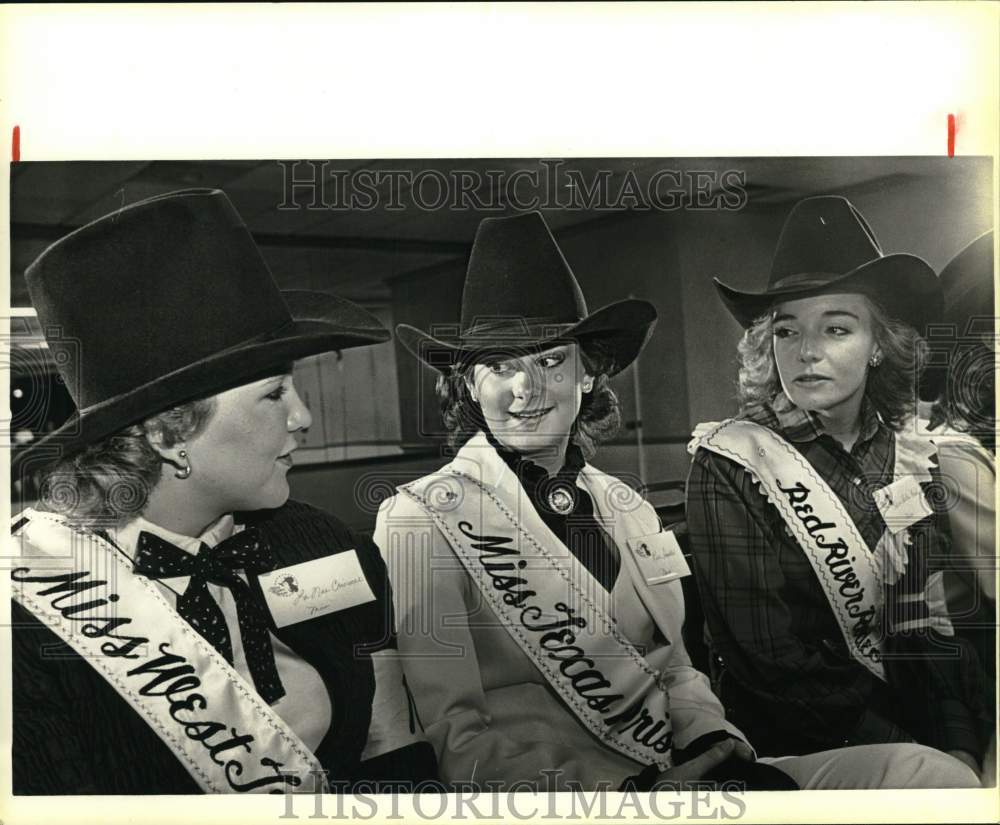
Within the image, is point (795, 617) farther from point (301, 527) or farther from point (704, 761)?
point (301, 527)

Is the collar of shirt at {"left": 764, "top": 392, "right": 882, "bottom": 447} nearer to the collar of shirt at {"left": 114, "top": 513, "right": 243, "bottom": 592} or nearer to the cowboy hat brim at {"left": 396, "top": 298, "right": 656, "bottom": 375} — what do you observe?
the cowboy hat brim at {"left": 396, "top": 298, "right": 656, "bottom": 375}

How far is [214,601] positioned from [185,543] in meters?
0.16

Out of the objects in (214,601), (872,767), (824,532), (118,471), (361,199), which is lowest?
(872,767)

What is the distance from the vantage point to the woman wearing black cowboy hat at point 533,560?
8.93 feet

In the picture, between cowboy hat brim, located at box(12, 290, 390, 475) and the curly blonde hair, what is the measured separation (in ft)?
3.12

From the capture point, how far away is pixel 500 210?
2742mm

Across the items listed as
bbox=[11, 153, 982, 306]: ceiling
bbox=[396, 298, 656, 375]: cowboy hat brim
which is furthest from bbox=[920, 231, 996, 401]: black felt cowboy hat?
bbox=[396, 298, 656, 375]: cowboy hat brim

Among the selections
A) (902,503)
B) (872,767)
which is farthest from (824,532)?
(872,767)

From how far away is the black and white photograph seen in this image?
267 cm

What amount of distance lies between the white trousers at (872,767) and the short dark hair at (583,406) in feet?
3.20

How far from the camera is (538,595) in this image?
9.00 feet

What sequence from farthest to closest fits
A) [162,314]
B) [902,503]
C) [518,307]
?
[902,503], [518,307], [162,314]

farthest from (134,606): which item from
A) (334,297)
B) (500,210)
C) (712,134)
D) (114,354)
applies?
(712,134)

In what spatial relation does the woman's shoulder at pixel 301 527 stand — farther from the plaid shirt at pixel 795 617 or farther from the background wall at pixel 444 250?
the plaid shirt at pixel 795 617
